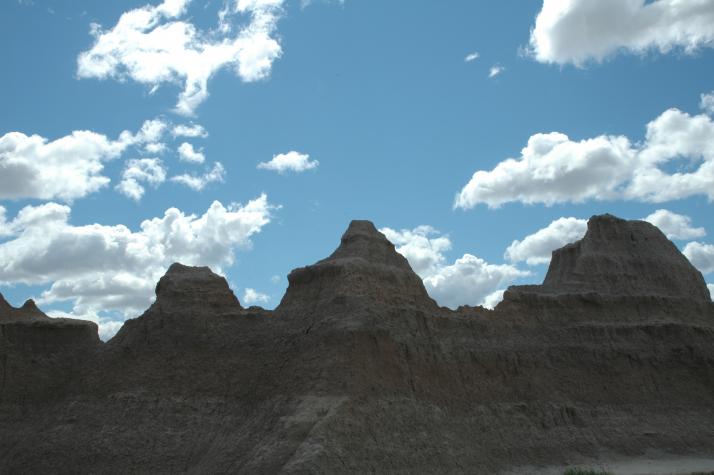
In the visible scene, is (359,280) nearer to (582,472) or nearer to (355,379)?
(355,379)

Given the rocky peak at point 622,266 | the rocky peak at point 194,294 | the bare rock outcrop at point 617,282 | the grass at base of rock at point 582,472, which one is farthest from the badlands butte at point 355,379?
the grass at base of rock at point 582,472

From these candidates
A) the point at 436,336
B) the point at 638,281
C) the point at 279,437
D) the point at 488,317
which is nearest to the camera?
the point at 279,437

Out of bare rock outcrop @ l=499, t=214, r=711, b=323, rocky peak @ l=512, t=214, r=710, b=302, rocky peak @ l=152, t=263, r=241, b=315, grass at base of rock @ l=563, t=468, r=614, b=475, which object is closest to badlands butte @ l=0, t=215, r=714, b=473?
rocky peak @ l=152, t=263, r=241, b=315

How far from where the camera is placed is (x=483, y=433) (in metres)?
47.4

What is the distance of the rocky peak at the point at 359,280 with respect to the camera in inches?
1925

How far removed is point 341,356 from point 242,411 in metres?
7.04

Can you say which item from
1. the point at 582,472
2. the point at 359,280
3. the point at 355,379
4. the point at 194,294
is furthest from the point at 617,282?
the point at 194,294

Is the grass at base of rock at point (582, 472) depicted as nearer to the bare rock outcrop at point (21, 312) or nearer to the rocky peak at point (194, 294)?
the rocky peak at point (194, 294)

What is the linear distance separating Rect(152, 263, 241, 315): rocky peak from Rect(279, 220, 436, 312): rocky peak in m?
4.07

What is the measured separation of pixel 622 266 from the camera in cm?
6400

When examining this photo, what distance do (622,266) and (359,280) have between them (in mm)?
25749

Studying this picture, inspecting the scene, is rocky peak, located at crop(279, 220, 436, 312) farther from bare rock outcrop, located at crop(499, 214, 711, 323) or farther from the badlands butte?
bare rock outcrop, located at crop(499, 214, 711, 323)

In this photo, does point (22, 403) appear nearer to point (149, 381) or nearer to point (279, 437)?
point (149, 381)

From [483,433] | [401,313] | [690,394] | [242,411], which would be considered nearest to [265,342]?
[242,411]
